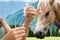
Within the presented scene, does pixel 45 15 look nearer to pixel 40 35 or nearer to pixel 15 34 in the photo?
pixel 40 35

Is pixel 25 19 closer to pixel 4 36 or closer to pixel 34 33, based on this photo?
pixel 34 33

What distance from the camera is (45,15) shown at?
1610 millimetres

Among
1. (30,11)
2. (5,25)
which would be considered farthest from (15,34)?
(30,11)

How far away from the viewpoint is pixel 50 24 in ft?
5.32

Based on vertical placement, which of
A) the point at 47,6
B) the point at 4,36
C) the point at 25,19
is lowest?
the point at 4,36

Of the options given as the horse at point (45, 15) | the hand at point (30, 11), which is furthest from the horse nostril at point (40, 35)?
the hand at point (30, 11)

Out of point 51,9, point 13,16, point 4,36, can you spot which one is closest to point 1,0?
point 13,16

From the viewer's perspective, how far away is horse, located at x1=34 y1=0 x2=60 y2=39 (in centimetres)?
159

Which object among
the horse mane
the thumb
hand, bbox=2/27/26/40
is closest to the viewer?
hand, bbox=2/27/26/40

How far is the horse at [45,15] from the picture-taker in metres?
1.59

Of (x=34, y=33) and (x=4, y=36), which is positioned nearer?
(x=4, y=36)

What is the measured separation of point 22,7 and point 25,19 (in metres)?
0.12

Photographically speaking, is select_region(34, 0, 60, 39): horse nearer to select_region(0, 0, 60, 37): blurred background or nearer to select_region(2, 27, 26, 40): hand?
select_region(0, 0, 60, 37): blurred background

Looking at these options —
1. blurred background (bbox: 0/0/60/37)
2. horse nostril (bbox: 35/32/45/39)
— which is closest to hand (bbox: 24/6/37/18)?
blurred background (bbox: 0/0/60/37)
